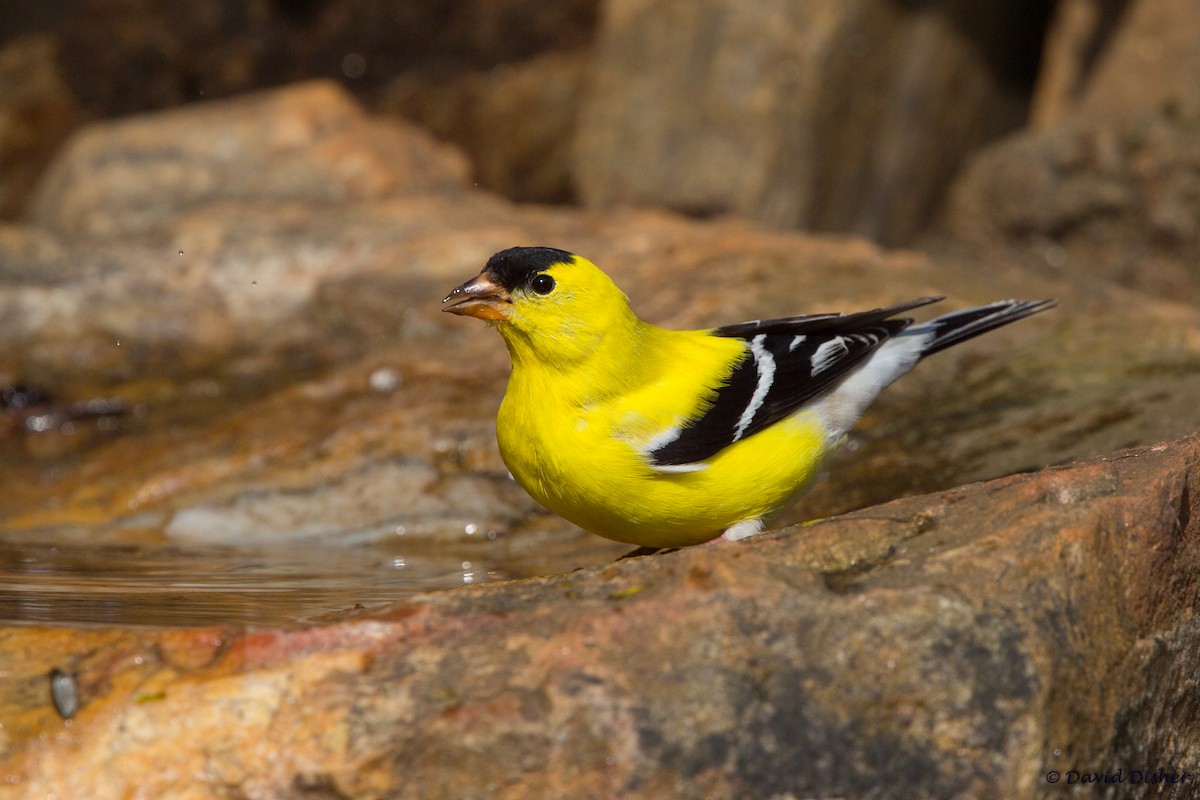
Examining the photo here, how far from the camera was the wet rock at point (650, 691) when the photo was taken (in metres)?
1.92

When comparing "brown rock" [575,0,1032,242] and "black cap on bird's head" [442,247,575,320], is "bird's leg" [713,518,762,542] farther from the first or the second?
"brown rock" [575,0,1032,242]

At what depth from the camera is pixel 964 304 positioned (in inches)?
178

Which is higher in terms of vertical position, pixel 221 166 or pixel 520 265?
pixel 520 265

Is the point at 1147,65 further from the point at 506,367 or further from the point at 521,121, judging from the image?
the point at 506,367

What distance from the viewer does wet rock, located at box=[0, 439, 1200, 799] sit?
6.31 feet

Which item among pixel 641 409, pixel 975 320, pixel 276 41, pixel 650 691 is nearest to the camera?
pixel 650 691

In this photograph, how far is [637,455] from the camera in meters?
2.90

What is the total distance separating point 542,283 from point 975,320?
124 cm

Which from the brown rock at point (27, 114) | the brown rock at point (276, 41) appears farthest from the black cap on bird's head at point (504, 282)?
the brown rock at point (27, 114)

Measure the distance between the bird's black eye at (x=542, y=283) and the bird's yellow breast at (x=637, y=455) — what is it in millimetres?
183

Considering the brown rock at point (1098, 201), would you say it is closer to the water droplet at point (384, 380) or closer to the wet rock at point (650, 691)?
the water droplet at point (384, 380)

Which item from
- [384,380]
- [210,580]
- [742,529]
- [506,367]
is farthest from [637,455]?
[384,380]

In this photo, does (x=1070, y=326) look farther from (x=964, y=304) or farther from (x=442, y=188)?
(x=442, y=188)

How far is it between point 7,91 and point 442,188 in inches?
129
